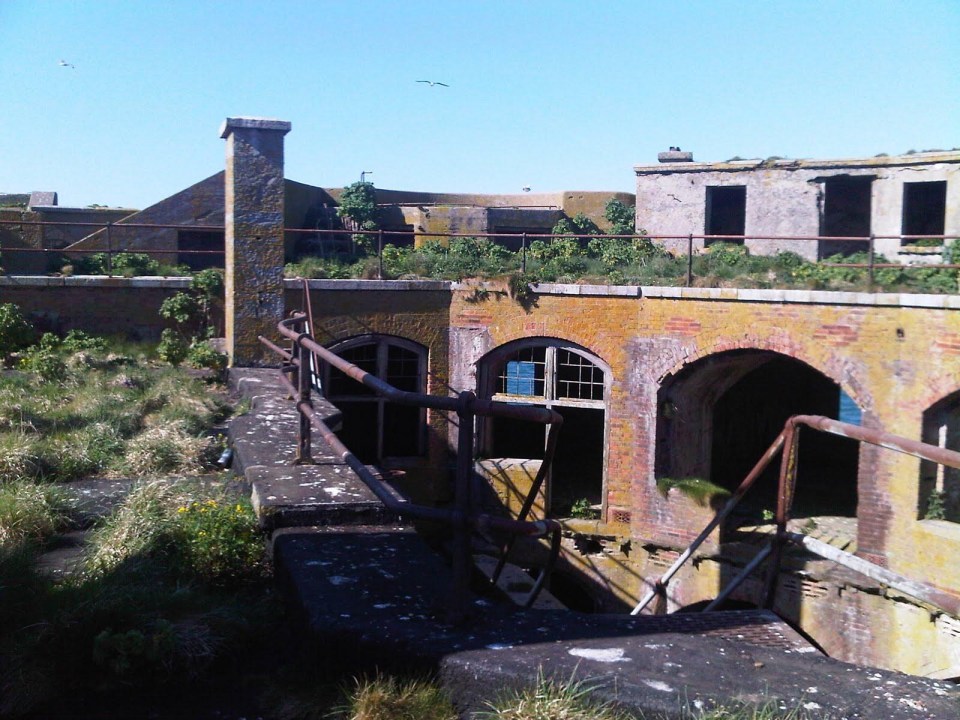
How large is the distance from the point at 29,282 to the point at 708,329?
8694mm

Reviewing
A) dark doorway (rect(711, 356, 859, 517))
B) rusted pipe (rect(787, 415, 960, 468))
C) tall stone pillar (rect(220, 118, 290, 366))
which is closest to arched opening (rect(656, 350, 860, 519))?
dark doorway (rect(711, 356, 859, 517))

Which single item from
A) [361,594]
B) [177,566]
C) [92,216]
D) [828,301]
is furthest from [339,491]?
[92,216]

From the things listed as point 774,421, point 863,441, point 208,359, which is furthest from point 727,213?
point 863,441

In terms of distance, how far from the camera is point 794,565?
12242 mm

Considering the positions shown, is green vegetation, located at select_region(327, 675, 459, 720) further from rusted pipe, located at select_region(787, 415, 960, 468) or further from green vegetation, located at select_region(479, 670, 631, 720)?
rusted pipe, located at select_region(787, 415, 960, 468)

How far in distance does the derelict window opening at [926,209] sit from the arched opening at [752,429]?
5.48 meters

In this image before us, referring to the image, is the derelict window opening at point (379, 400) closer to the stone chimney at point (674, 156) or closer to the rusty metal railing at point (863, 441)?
the rusty metal railing at point (863, 441)

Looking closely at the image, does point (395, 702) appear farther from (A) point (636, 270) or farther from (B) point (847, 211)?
(B) point (847, 211)

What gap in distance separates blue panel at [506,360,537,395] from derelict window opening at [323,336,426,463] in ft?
4.34

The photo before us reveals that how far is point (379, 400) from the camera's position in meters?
13.9

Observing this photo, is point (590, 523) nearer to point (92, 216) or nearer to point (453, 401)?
point (453, 401)

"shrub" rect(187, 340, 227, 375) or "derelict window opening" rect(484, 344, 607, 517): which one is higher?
"shrub" rect(187, 340, 227, 375)

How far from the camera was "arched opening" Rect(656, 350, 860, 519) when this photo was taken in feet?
43.7

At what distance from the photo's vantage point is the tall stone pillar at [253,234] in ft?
33.0
